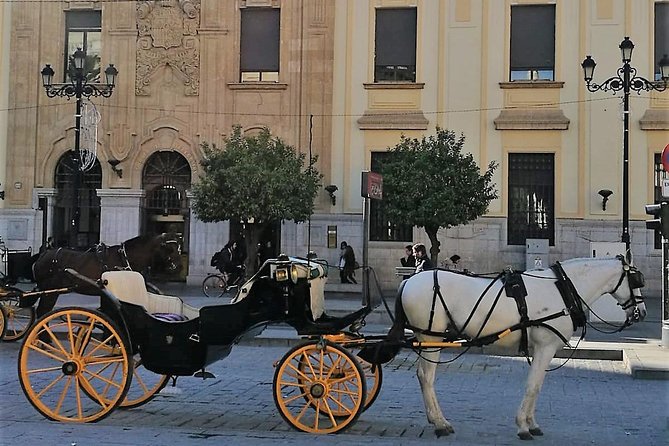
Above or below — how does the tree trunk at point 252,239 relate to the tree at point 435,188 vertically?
below

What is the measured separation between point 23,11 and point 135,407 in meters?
23.7

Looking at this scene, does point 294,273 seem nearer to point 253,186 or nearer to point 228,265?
point 253,186

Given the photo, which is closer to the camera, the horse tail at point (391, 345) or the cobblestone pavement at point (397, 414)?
the cobblestone pavement at point (397, 414)

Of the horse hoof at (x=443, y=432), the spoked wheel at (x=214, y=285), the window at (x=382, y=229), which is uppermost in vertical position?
the window at (x=382, y=229)

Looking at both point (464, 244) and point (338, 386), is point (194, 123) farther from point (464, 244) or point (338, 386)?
point (338, 386)

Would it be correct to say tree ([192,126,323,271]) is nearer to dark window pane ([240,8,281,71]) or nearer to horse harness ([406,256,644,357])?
dark window pane ([240,8,281,71])

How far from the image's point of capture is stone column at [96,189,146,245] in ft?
86.0

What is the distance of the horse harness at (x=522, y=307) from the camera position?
22.2ft

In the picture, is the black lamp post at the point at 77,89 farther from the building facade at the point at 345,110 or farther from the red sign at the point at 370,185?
the red sign at the point at 370,185

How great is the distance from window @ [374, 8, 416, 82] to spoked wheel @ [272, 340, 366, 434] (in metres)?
19.7

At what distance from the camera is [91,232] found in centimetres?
2695

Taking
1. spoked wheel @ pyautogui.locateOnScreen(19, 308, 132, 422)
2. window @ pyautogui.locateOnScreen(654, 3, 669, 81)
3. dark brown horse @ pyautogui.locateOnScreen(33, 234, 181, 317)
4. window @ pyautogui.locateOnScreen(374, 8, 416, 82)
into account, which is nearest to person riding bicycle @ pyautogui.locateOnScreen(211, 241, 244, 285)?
window @ pyautogui.locateOnScreen(374, 8, 416, 82)

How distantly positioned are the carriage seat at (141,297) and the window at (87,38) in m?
21.0

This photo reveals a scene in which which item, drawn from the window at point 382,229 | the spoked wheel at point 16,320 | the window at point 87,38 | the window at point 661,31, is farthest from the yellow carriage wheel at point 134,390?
the window at point 661,31
